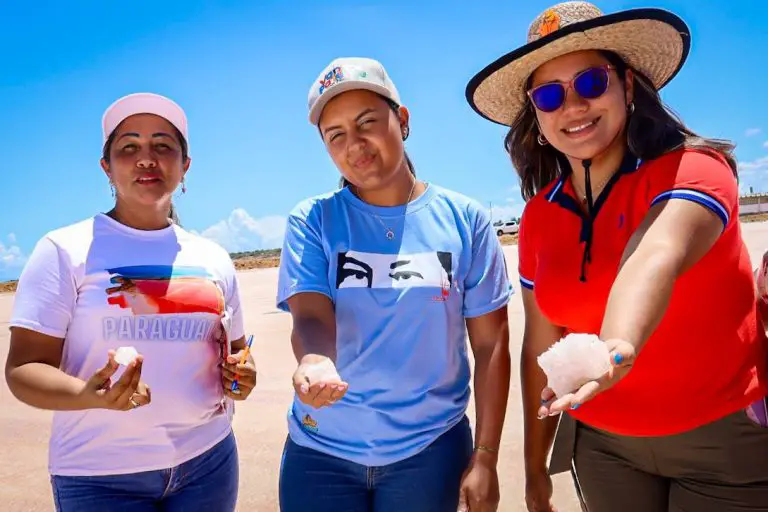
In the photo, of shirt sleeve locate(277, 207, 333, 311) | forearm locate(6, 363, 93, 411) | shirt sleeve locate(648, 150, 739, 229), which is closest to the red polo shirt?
shirt sleeve locate(648, 150, 739, 229)

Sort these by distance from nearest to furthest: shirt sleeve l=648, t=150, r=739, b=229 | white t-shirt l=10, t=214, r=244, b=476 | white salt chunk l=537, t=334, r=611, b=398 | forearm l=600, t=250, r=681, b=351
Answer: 1. white salt chunk l=537, t=334, r=611, b=398
2. forearm l=600, t=250, r=681, b=351
3. shirt sleeve l=648, t=150, r=739, b=229
4. white t-shirt l=10, t=214, r=244, b=476

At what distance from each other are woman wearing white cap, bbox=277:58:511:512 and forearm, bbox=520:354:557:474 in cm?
25

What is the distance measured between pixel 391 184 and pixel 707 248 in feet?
3.61

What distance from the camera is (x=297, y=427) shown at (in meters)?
2.12

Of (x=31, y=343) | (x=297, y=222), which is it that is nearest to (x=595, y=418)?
(x=297, y=222)

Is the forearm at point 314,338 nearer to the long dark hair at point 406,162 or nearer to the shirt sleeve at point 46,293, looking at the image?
the long dark hair at point 406,162

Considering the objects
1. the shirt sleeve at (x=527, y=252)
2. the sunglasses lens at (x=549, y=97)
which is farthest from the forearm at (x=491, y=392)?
the sunglasses lens at (x=549, y=97)

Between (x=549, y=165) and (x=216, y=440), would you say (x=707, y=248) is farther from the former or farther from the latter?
(x=216, y=440)

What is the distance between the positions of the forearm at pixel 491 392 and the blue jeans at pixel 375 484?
0.14 metres

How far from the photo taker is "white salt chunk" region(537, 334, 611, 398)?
1232mm

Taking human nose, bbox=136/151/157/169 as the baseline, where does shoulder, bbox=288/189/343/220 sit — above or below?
below

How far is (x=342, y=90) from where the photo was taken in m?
2.12

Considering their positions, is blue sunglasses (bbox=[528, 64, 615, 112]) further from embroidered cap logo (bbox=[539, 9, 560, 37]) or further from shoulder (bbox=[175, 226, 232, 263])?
shoulder (bbox=[175, 226, 232, 263])

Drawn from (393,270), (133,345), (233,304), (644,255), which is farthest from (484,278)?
(133,345)
